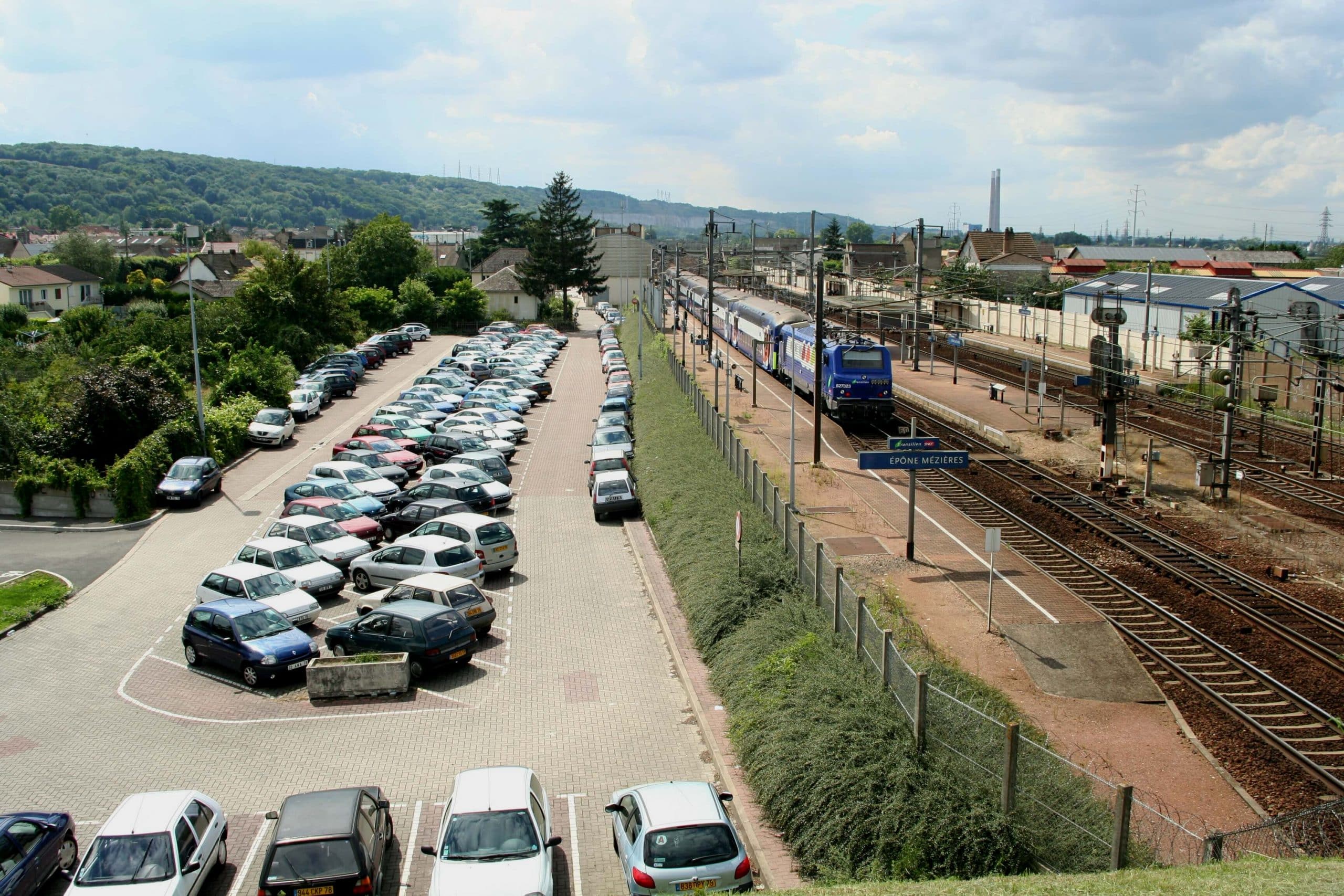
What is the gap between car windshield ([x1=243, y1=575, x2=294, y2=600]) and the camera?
20.6 meters

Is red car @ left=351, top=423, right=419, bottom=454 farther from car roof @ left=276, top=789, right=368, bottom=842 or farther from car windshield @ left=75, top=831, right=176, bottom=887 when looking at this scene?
car windshield @ left=75, top=831, right=176, bottom=887

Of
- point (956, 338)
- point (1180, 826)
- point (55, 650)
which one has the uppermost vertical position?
point (956, 338)

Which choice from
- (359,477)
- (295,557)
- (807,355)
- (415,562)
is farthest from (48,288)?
(415,562)

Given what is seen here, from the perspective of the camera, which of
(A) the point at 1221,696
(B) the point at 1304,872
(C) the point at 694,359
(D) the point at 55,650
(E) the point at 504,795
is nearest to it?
(B) the point at 1304,872

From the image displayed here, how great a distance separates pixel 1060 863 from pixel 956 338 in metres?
38.5

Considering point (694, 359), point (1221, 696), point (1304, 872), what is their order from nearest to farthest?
point (1304, 872)
point (1221, 696)
point (694, 359)

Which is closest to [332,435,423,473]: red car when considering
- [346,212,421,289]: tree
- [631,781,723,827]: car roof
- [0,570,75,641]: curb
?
[0,570,75,641]: curb

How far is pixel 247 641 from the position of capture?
18.2 metres

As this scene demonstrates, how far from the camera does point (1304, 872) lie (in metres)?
9.06

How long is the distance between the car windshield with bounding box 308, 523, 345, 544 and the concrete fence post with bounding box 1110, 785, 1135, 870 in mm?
18881

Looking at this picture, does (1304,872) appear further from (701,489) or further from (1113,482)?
(1113,482)

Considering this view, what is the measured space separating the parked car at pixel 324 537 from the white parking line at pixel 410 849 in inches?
434

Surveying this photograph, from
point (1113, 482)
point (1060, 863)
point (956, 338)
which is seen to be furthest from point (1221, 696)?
point (956, 338)

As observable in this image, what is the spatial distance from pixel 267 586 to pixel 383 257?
66.3 meters
